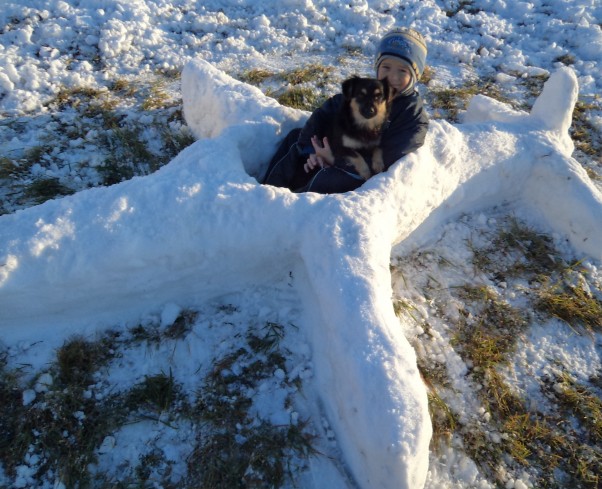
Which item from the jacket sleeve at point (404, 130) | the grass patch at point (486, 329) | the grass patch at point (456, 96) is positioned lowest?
the grass patch at point (486, 329)

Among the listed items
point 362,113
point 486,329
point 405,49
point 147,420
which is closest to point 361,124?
point 362,113

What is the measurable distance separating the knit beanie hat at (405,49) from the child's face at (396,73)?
0.03 m

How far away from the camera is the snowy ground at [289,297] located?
2.18m

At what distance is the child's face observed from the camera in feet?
10.7

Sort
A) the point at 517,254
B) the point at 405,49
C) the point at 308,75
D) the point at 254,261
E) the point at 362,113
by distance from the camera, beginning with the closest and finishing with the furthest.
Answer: the point at 254,261 < the point at 362,113 < the point at 405,49 < the point at 517,254 < the point at 308,75

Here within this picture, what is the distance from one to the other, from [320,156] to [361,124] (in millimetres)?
334

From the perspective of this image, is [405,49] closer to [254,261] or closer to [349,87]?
[349,87]

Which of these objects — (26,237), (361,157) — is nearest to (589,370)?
(361,157)

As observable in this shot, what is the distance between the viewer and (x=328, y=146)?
3.03 metres

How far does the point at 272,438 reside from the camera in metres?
2.27

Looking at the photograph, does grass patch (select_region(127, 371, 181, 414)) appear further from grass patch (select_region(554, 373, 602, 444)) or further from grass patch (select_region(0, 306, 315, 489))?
grass patch (select_region(554, 373, 602, 444))

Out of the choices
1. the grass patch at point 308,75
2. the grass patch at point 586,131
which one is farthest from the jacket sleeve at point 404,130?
the grass patch at point 586,131

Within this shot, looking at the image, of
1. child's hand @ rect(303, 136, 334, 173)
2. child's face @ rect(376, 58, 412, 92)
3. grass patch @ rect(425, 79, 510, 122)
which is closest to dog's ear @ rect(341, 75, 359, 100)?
child's hand @ rect(303, 136, 334, 173)

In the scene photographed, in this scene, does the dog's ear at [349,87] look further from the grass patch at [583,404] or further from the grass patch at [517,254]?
the grass patch at [583,404]
